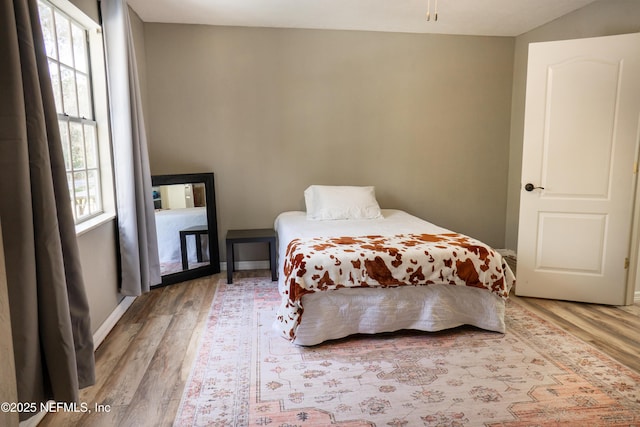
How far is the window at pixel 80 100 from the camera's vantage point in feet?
7.78

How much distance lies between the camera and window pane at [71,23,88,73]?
2643 mm

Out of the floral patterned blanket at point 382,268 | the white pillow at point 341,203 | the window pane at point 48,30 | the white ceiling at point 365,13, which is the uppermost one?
the white ceiling at point 365,13

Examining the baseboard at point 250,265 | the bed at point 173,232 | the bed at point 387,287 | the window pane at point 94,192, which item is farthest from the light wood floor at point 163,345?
the window pane at point 94,192

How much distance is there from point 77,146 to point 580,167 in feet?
11.8

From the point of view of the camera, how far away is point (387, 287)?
261 centimetres

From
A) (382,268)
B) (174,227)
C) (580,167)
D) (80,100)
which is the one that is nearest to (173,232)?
(174,227)

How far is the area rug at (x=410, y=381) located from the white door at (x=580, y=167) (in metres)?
0.70

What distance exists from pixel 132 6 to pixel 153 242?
1.98 metres

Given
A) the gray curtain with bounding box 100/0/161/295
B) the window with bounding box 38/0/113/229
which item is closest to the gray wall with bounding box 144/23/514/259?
the gray curtain with bounding box 100/0/161/295

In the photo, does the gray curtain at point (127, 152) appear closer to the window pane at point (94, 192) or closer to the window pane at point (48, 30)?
the window pane at point (94, 192)

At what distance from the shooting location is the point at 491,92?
14.4ft

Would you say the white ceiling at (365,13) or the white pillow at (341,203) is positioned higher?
the white ceiling at (365,13)

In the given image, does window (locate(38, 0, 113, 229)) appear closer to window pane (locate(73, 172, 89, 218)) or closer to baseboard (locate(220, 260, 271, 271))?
window pane (locate(73, 172, 89, 218))

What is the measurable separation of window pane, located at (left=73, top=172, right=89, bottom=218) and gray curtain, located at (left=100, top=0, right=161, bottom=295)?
0.24 metres
